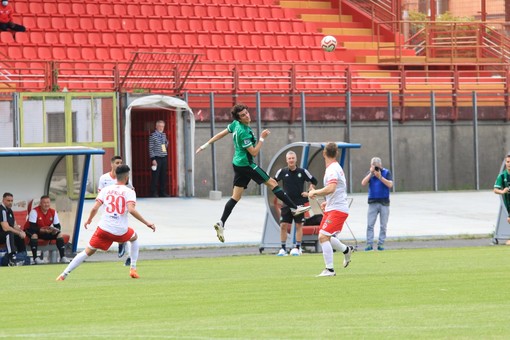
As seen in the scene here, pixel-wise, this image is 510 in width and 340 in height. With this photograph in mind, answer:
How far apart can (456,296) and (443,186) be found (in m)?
25.4

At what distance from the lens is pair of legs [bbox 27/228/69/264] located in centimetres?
2258

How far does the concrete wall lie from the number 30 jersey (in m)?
18.1

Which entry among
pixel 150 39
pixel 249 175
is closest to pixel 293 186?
pixel 249 175

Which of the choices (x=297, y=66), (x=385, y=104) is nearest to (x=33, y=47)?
(x=297, y=66)

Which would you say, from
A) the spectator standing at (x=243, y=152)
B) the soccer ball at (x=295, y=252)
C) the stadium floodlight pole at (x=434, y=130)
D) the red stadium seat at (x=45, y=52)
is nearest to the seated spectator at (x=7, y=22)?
the red stadium seat at (x=45, y=52)

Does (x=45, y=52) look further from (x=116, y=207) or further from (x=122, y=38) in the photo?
(x=116, y=207)

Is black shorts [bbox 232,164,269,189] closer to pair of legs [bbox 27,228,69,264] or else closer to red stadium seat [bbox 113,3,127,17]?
pair of legs [bbox 27,228,69,264]

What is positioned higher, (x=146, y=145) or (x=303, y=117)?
(x=303, y=117)

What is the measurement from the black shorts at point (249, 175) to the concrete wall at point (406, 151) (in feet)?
49.9

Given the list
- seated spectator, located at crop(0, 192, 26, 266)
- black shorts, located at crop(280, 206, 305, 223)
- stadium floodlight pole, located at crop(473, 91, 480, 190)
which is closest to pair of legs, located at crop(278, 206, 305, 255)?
black shorts, located at crop(280, 206, 305, 223)

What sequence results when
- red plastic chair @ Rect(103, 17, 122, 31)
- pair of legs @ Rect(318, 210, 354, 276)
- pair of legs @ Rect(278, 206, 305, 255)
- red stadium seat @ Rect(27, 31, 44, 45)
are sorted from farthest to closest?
red plastic chair @ Rect(103, 17, 122, 31) < red stadium seat @ Rect(27, 31, 44, 45) < pair of legs @ Rect(278, 206, 305, 255) < pair of legs @ Rect(318, 210, 354, 276)

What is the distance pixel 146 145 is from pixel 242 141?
16.0 meters

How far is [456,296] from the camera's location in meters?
13.6

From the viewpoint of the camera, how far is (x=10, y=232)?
22.2 metres
